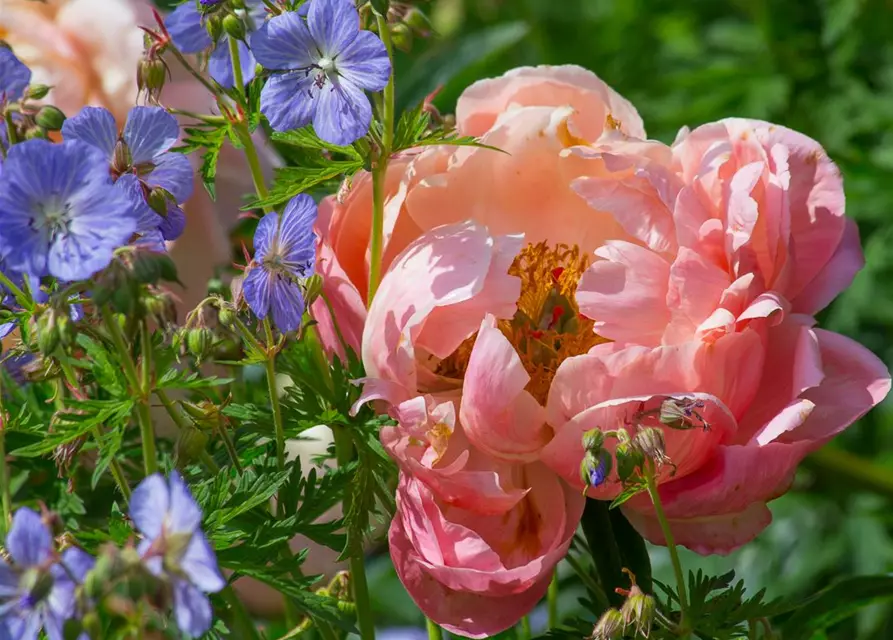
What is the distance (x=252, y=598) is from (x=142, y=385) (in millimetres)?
380

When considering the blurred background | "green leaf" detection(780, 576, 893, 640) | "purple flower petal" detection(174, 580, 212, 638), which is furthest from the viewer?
the blurred background

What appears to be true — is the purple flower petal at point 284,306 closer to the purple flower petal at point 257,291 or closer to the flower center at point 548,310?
the purple flower petal at point 257,291

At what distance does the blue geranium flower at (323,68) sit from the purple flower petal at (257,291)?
0.19 ft

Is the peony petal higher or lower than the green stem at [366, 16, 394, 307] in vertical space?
lower

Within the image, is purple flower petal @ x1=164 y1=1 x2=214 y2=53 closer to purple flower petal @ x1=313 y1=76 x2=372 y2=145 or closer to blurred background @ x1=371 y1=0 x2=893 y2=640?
purple flower petal @ x1=313 y1=76 x2=372 y2=145

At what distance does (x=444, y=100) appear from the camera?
1136 millimetres

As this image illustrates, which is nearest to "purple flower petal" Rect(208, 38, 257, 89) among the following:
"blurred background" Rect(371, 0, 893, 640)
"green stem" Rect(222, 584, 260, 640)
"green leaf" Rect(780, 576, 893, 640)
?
"green stem" Rect(222, 584, 260, 640)

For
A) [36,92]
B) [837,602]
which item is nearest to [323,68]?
[36,92]

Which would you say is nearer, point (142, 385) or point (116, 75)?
point (142, 385)

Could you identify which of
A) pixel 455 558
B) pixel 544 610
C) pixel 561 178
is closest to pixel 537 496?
pixel 455 558

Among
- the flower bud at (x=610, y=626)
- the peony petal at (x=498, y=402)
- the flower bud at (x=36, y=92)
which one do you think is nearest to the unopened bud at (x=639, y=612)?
the flower bud at (x=610, y=626)

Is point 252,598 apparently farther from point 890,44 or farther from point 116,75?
point 890,44

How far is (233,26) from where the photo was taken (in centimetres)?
51

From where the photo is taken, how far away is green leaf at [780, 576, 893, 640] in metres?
0.64
